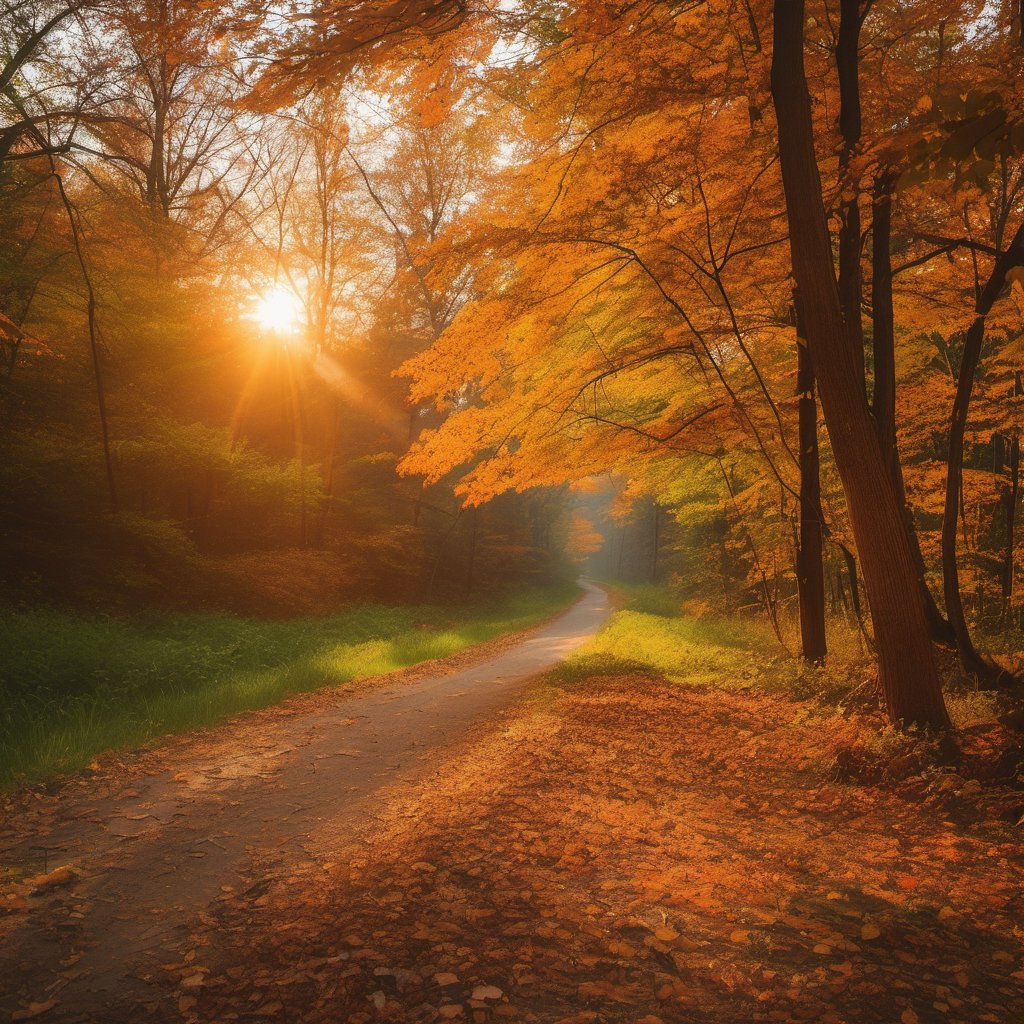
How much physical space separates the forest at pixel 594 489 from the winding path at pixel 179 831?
4cm

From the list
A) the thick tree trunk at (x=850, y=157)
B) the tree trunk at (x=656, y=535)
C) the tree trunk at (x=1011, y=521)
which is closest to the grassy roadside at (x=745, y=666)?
the tree trunk at (x=1011, y=521)

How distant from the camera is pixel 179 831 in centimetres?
420

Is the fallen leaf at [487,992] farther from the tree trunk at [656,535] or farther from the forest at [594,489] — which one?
A: the tree trunk at [656,535]

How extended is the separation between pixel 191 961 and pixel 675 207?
7269 mm

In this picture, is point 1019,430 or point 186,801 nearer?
point 186,801

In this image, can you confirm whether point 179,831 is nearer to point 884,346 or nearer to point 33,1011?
point 33,1011

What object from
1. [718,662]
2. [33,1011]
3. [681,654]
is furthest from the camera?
[681,654]

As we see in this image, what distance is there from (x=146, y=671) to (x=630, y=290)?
8.30 m

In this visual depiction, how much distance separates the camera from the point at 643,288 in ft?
25.1

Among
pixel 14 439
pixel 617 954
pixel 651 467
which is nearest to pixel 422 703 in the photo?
pixel 651 467

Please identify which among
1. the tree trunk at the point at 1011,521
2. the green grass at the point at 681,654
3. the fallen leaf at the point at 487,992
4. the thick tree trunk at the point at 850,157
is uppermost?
the thick tree trunk at the point at 850,157

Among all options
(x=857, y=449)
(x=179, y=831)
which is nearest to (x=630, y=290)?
(x=857, y=449)

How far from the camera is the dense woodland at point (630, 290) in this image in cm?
529

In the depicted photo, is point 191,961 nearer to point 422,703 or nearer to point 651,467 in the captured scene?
point 422,703
